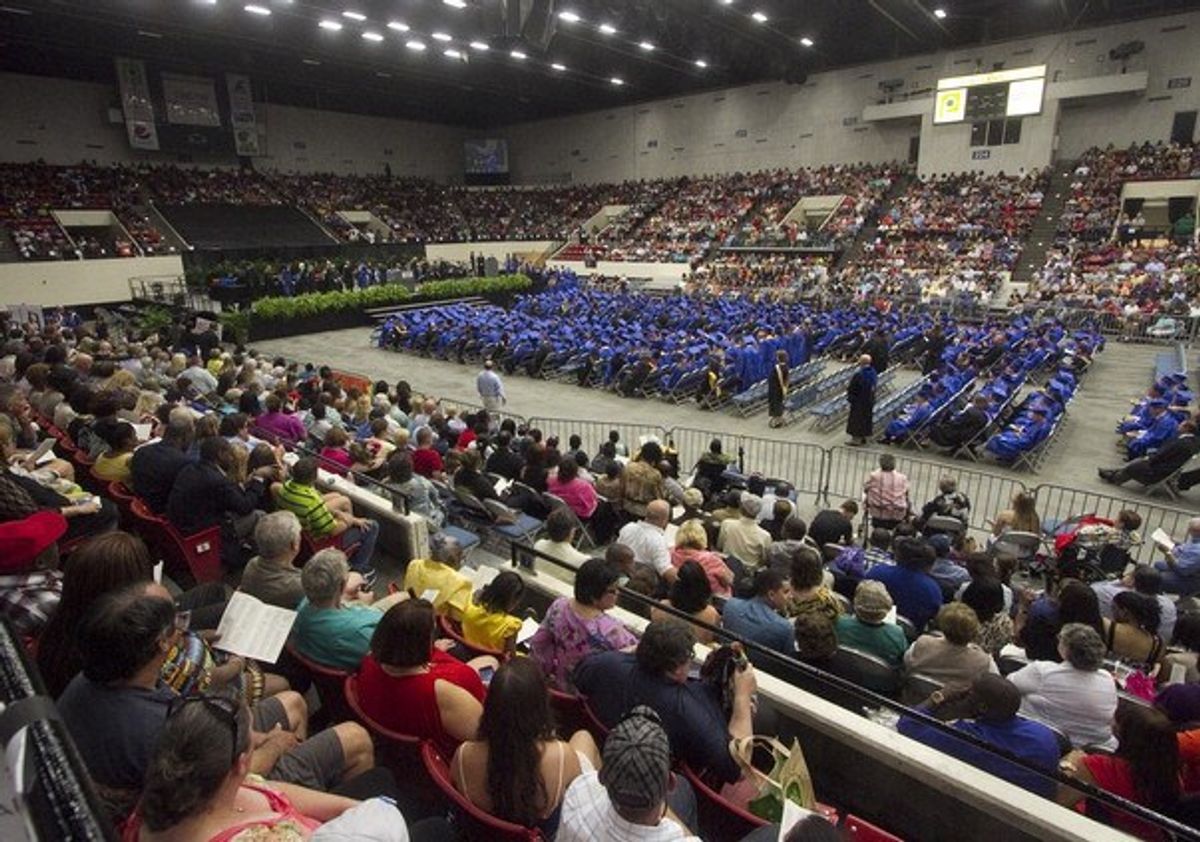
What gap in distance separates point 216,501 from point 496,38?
16667 mm

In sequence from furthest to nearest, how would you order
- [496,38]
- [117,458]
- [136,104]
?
1. [136,104]
2. [496,38]
3. [117,458]

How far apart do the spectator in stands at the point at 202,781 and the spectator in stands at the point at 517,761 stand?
438 mm

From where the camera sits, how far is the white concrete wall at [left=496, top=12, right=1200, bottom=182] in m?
26.5

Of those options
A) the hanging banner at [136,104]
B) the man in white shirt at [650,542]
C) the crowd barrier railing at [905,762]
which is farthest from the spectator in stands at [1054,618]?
the hanging banner at [136,104]

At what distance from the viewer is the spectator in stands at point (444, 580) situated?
12.7 ft

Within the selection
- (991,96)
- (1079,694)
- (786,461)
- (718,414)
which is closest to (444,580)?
(1079,694)

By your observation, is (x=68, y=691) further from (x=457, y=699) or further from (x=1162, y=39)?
(x=1162, y=39)

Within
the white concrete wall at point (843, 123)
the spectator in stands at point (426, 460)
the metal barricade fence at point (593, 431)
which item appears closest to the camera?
the spectator in stands at point (426, 460)

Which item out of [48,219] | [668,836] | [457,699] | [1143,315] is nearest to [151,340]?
[457,699]

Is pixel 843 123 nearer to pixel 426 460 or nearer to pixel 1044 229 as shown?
pixel 1044 229

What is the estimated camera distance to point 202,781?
1.55 metres

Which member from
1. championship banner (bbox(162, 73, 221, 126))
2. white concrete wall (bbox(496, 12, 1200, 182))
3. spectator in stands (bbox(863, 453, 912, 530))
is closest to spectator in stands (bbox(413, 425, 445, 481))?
spectator in stands (bbox(863, 453, 912, 530))

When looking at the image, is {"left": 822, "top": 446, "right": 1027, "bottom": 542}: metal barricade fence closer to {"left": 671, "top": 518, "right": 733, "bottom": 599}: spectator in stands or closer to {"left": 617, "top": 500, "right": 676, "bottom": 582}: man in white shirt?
{"left": 671, "top": 518, "right": 733, "bottom": 599}: spectator in stands

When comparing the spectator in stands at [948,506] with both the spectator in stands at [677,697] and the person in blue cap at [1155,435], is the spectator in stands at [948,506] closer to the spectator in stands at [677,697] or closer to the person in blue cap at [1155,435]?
the person in blue cap at [1155,435]
